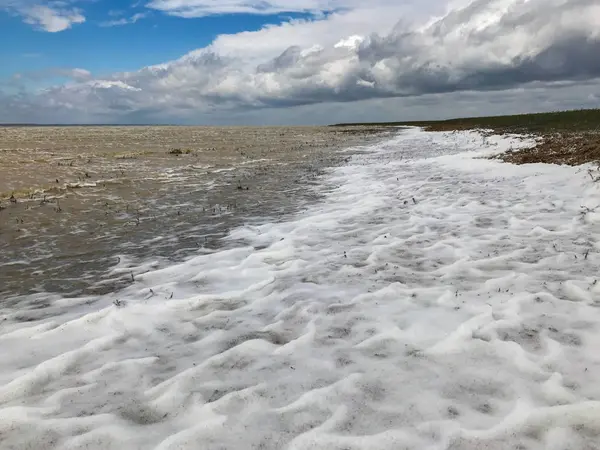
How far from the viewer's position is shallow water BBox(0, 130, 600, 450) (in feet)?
11.0

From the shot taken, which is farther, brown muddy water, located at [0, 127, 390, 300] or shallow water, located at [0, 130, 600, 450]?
brown muddy water, located at [0, 127, 390, 300]

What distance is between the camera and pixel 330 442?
3221 millimetres

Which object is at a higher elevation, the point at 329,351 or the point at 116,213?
the point at 116,213

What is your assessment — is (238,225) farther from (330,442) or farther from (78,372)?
(330,442)

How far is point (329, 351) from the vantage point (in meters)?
4.52

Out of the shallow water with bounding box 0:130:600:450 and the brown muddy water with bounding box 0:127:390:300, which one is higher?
the brown muddy water with bounding box 0:127:390:300

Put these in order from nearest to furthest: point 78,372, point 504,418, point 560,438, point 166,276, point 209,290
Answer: point 560,438 → point 504,418 → point 78,372 → point 209,290 → point 166,276

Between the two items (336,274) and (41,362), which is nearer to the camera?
(41,362)

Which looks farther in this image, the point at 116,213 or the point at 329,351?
the point at 116,213

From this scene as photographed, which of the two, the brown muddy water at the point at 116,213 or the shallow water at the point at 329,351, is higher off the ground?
the brown muddy water at the point at 116,213

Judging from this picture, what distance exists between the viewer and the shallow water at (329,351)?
132 inches

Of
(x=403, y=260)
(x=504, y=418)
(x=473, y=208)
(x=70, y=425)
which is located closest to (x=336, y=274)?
(x=403, y=260)

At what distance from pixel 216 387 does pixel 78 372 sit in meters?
1.43

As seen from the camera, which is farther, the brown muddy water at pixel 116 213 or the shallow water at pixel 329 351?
the brown muddy water at pixel 116 213
